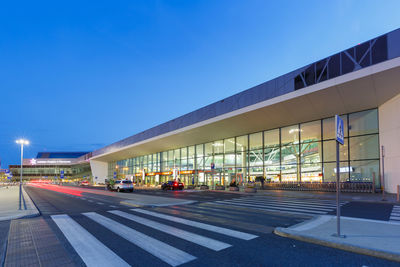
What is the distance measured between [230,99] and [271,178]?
11.3m

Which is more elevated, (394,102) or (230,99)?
(230,99)

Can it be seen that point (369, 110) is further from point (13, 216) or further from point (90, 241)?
point (13, 216)

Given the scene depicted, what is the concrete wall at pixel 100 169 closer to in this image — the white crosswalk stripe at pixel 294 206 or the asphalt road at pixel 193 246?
the white crosswalk stripe at pixel 294 206

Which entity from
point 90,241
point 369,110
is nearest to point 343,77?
point 369,110

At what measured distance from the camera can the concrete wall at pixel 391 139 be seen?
2034 cm

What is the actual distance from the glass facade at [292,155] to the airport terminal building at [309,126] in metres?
0.08

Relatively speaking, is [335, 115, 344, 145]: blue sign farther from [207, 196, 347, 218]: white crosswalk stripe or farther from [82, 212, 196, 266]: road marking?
[207, 196, 347, 218]: white crosswalk stripe

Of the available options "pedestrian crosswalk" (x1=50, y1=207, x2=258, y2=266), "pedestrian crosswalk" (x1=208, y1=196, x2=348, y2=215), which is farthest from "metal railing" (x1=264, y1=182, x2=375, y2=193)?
"pedestrian crosswalk" (x1=50, y1=207, x2=258, y2=266)

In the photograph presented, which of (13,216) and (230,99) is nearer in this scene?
(13,216)

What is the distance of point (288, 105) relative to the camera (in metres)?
25.0

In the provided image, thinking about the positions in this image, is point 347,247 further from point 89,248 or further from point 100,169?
point 100,169

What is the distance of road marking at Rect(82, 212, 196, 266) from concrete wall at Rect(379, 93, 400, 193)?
22226 mm

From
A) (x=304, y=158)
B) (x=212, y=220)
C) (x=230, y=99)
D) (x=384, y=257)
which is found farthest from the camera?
(x=230, y=99)

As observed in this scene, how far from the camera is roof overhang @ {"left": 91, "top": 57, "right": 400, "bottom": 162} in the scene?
1897 cm
